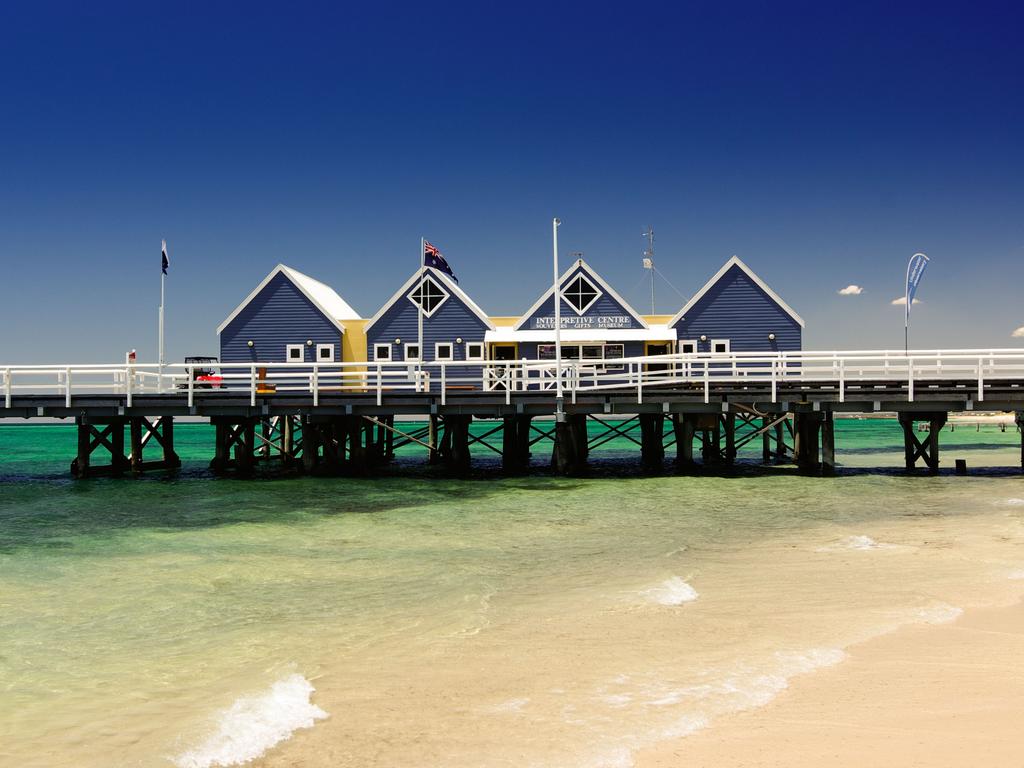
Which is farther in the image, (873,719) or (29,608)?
(29,608)

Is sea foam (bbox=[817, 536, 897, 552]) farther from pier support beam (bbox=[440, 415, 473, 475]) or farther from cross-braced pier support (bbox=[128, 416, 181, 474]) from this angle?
cross-braced pier support (bbox=[128, 416, 181, 474])

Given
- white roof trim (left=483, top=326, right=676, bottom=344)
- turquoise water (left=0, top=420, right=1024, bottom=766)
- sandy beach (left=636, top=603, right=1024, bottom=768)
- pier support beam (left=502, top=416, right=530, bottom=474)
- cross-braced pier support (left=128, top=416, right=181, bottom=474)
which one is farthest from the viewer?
white roof trim (left=483, top=326, right=676, bottom=344)

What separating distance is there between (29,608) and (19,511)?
39.5ft

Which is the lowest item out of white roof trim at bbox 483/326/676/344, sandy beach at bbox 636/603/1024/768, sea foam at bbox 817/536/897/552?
sea foam at bbox 817/536/897/552

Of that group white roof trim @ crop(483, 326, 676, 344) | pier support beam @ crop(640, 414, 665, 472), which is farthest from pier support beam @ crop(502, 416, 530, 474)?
white roof trim @ crop(483, 326, 676, 344)

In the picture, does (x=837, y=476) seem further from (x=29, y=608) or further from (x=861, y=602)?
(x=29, y=608)

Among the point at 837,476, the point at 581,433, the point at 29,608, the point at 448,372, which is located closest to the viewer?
the point at 29,608

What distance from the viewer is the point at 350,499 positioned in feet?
73.7

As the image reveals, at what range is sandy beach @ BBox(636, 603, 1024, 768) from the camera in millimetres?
5414

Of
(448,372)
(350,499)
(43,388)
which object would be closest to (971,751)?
(350,499)

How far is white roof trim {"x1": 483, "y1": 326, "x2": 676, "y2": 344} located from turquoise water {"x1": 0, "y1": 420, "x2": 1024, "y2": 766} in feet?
55.8

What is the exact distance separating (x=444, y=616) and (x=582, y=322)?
2945cm

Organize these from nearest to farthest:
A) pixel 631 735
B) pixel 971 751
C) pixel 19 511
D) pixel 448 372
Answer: pixel 971 751 → pixel 631 735 → pixel 19 511 → pixel 448 372

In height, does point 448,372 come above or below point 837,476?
above
